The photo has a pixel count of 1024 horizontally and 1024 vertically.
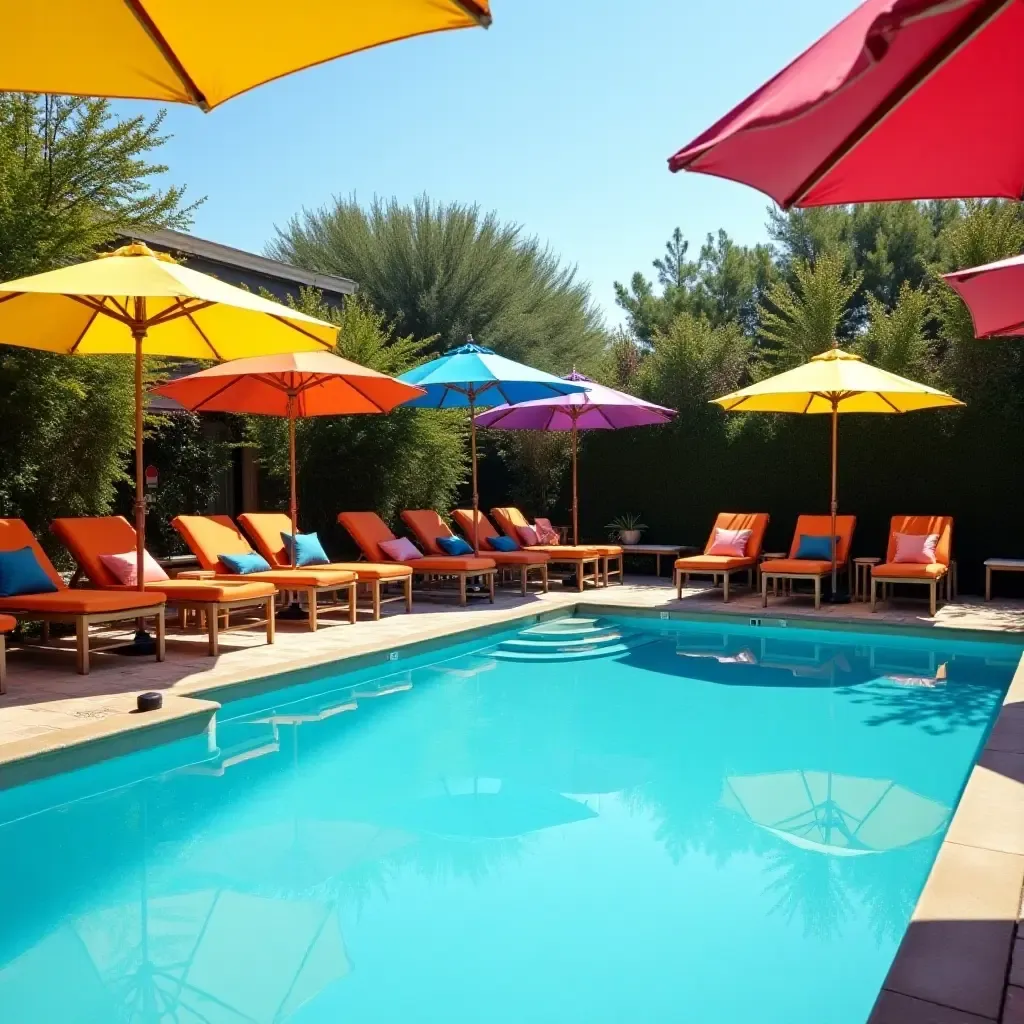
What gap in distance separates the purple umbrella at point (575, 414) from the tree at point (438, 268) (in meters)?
8.13

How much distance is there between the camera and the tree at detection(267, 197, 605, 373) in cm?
2150

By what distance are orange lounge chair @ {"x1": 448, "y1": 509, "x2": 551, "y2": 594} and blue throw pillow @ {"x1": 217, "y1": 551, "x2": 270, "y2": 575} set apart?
284cm

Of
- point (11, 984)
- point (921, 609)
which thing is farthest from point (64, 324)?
point (921, 609)

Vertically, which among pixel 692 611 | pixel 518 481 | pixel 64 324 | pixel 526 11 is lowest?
pixel 692 611

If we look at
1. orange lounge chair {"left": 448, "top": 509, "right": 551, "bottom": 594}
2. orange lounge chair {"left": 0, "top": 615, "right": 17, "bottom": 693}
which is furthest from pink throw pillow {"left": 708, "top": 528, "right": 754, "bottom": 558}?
orange lounge chair {"left": 0, "top": 615, "right": 17, "bottom": 693}

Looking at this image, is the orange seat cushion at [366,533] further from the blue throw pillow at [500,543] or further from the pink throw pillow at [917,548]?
the pink throw pillow at [917,548]

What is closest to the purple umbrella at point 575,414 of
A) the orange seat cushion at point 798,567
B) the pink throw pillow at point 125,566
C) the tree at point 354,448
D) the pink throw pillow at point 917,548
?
the tree at point 354,448

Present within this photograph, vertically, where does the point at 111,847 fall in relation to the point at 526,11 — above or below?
below

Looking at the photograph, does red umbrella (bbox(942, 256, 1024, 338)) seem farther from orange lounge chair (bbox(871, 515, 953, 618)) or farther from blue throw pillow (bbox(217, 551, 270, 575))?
blue throw pillow (bbox(217, 551, 270, 575))

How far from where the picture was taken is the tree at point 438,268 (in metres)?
21.5

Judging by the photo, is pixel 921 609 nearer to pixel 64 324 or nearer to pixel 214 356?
pixel 214 356

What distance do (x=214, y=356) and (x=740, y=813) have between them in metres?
5.99

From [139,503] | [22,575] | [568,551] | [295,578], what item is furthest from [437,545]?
[22,575]

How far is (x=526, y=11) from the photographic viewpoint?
1120 centimetres
